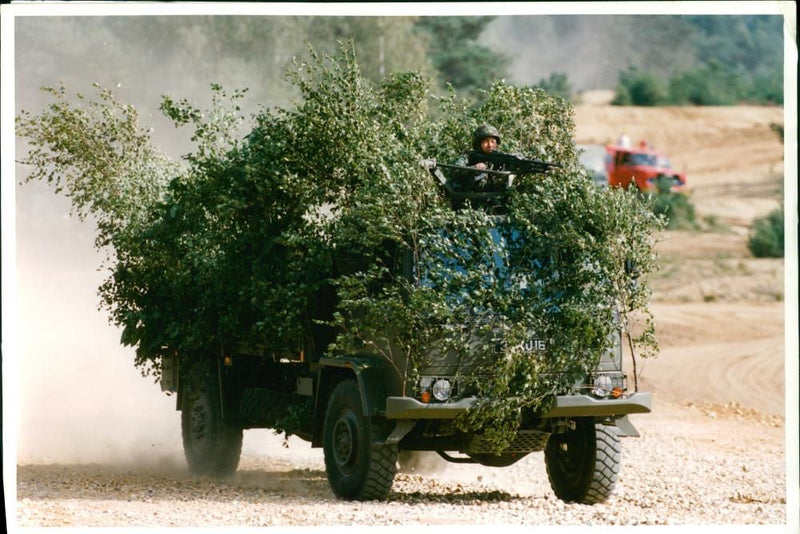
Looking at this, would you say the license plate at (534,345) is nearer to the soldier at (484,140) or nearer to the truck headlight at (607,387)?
the truck headlight at (607,387)

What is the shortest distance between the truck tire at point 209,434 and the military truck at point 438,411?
1.37m

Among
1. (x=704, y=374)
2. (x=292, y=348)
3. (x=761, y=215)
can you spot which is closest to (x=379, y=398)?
(x=292, y=348)

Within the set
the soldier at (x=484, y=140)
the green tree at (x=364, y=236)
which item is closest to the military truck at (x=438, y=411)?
the green tree at (x=364, y=236)

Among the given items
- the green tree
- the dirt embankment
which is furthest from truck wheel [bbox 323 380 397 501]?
the dirt embankment

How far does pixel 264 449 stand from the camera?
17.4 metres

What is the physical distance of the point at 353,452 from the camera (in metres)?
12.1

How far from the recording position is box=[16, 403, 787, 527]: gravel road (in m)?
11.5

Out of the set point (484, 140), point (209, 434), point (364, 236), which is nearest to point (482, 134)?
point (484, 140)

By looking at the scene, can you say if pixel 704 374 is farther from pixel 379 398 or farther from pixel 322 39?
pixel 322 39

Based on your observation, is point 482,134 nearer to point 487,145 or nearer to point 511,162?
point 487,145

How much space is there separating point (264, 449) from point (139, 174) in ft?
13.2

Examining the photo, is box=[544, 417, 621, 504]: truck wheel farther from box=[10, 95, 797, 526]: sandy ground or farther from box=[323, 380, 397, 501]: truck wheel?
box=[323, 380, 397, 501]: truck wheel

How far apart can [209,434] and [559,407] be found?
5.06m

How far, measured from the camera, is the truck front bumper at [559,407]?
11328 millimetres
